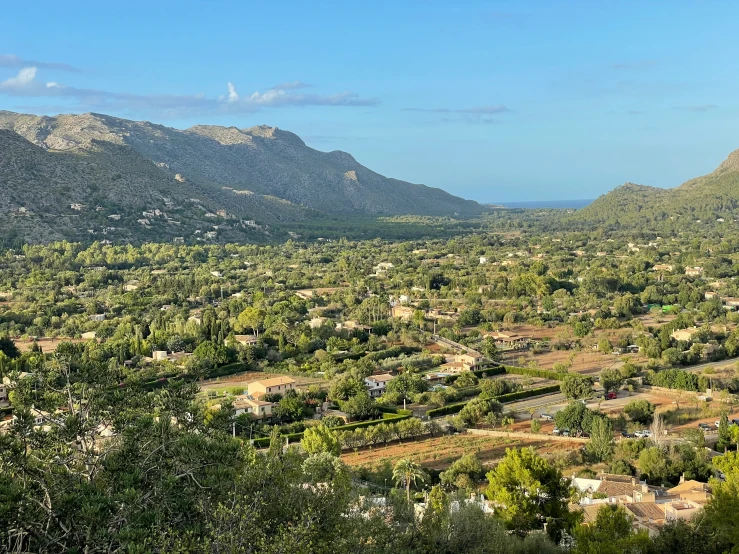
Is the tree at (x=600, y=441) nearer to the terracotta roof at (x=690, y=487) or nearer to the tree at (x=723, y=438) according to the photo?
the terracotta roof at (x=690, y=487)

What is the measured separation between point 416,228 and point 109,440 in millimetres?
127931

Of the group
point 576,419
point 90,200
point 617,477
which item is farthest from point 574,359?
point 90,200

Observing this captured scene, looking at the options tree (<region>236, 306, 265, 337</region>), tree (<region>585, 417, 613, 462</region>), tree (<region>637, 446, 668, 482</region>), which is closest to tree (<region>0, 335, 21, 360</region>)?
tree (<region>236, 306, 265, 337</region>)

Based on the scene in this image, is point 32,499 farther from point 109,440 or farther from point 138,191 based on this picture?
point 138,191

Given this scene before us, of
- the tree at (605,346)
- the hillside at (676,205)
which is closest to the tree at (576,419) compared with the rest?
the tree at (605,346)

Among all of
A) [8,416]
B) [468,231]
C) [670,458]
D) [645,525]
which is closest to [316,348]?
[8,416]

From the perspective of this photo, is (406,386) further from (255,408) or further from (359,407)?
(255,408)

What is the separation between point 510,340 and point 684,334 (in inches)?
392

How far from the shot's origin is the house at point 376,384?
32.1 meters

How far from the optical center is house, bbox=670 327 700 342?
136 ft

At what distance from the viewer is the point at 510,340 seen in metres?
43.9

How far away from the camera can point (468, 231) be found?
136 m

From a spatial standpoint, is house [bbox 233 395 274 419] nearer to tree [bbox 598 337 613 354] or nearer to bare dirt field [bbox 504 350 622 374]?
bare dirt field [bbox 504 350 622 374]

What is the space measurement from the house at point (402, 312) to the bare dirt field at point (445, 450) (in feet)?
76.5
